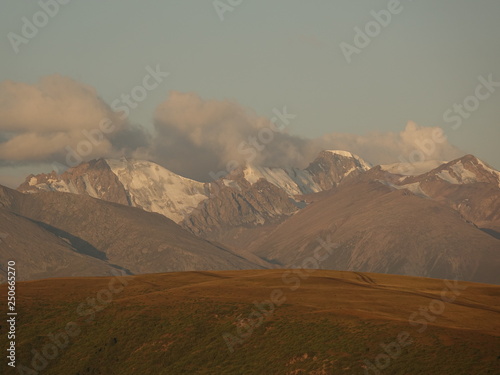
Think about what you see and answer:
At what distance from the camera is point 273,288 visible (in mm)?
129000

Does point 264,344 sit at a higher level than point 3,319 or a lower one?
higher

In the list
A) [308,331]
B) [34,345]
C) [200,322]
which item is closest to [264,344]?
[308,331]

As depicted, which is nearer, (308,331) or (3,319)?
(308,331)

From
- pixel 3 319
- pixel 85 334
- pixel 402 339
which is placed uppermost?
pixel 402 339

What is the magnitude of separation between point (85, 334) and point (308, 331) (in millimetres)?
33319

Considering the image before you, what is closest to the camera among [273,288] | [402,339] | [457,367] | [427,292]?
[457,367]

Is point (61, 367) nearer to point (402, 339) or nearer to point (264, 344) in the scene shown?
point (264, 344)

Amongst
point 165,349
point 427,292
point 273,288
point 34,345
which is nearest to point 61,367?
point 34,345

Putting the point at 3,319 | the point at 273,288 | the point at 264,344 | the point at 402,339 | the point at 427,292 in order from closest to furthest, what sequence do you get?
the point at 402,339, the point at 264,344, the point at 3,319, the point at 273,288, the point at 427,292

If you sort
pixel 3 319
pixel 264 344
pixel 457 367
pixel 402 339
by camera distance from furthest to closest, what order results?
pixel 3 319 < pixel 264 344 < pixel 402 339 < pixel 457 367

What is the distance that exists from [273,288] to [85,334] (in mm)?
34255

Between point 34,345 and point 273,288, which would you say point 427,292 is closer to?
point 273,288

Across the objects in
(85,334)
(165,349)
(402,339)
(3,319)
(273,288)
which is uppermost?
(402,339)

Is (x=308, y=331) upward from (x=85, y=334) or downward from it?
upward
